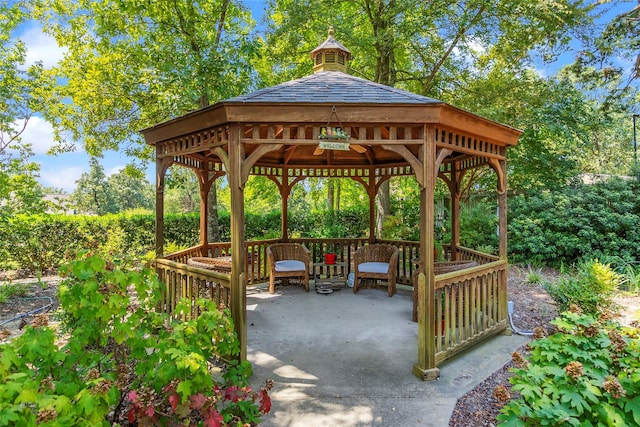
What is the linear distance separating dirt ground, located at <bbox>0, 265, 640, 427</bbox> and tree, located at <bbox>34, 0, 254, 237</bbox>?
13.4ft

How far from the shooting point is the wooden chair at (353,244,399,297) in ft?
21.8

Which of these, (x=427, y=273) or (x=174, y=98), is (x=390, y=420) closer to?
(x=427, y=273)

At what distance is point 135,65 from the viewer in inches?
341

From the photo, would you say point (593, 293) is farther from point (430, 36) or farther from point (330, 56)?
point (430, 36)

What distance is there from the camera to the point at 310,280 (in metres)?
7.96

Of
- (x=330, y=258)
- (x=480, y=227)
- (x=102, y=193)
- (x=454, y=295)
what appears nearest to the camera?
(x=454, y=295)

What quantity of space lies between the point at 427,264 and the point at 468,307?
1.02 metres

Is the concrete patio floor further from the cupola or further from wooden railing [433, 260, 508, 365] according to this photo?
the cupola

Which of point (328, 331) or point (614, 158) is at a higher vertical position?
point (614, 158)

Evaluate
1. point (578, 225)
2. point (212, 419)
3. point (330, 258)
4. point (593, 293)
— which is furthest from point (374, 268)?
point (578, 225)

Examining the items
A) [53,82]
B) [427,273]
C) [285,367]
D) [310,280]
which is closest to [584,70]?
[310,280]

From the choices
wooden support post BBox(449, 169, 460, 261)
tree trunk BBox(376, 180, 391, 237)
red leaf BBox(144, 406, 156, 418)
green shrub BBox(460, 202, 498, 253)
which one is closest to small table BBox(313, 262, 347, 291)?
wooden support post BBox(449, 169, 460, 261)

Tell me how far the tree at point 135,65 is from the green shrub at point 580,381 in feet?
23.9

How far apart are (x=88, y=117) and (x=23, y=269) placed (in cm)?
404
